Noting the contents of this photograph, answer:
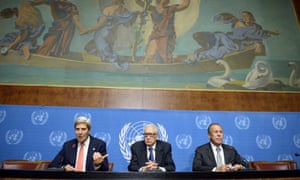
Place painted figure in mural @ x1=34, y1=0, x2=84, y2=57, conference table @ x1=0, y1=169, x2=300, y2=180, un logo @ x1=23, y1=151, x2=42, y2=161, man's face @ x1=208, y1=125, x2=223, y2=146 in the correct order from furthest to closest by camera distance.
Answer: painted figure in mural @ x1=34, y1=0, x2=84, y2=57, un logo @ x1=23, y1=151, x2=42, y2=161, man's face @ x1=208, y1=125, x2=223, y2=146, conference table @ x1=0, y1=169, x2=300, y2=180

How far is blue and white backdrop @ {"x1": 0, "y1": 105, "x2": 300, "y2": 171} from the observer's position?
4.35m

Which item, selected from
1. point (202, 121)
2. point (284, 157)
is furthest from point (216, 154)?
point (284, 157)

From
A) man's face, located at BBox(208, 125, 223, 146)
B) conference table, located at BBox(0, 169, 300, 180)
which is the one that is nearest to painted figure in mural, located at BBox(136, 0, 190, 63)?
man's face, located at BBox(208, 125, 223, 146)

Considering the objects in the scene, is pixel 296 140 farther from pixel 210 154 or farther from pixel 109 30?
pixel 109 30

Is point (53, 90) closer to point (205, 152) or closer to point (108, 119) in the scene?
point (108, 119)

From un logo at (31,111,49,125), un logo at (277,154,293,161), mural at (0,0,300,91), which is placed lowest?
un logo at (277,154,293,161)

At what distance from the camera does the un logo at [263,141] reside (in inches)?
180

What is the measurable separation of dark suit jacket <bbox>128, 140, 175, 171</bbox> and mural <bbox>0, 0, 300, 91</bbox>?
6.94ft

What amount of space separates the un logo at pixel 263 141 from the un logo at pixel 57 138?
11.6 ft

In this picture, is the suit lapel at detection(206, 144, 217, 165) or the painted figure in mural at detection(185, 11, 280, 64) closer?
the suit lapel at detection(206, 144, 217, 165)

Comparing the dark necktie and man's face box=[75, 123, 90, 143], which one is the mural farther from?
man's face box=[75, 123, 90, 143]

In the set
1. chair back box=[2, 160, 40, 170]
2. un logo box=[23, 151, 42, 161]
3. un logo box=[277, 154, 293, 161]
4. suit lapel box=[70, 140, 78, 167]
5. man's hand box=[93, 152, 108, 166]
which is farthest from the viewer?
un logo box=[277, 154, 293, 161]

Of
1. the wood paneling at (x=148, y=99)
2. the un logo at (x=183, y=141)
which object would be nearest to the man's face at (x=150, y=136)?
the un logo at (x=183, y=141)

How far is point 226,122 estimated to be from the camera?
464 centimetres
